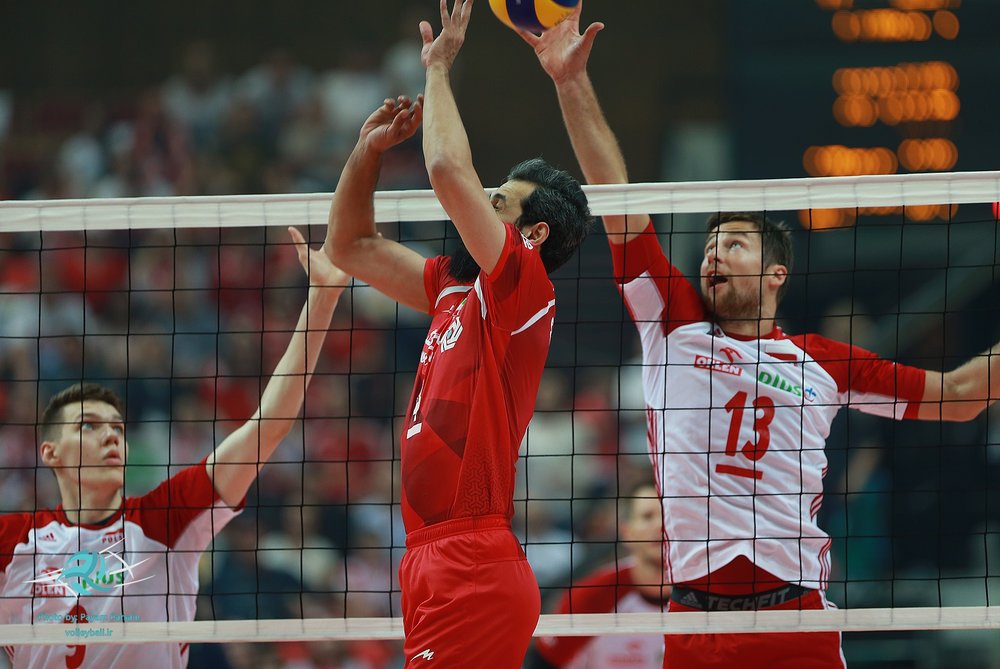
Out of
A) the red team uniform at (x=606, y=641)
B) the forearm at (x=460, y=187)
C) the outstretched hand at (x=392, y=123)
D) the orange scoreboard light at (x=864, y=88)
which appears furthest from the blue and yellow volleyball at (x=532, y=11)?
the orange scoreboard light at (x=864, y=88)

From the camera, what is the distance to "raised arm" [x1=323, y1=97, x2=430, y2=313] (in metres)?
4.52

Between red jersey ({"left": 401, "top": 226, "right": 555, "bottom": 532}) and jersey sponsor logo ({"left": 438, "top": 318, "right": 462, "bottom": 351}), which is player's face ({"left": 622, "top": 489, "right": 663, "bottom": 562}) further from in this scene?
jersey sponsor logo ({"left": 438, "top": 318, "right": 462, "bottom": 351})

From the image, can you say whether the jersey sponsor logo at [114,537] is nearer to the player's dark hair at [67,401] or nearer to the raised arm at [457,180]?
the player's dark hair at [67,401]

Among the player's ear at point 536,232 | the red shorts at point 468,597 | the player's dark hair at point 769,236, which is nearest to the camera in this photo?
the red shorts at point 468,597

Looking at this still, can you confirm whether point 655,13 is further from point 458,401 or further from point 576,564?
point 458,401

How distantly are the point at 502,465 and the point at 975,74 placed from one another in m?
9.06

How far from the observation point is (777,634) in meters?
4.96

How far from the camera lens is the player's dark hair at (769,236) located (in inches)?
211

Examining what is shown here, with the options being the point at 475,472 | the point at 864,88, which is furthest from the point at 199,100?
the point at 475,472

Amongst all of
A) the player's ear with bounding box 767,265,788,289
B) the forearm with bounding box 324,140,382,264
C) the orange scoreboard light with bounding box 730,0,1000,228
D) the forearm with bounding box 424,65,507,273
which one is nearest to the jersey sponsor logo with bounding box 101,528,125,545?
the forearm with bounding box 324,140,382,264

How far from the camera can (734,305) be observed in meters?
5.30

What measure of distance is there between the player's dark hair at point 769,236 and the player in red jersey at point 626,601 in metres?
1.55

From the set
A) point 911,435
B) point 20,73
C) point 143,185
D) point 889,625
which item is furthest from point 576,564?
point 20,73

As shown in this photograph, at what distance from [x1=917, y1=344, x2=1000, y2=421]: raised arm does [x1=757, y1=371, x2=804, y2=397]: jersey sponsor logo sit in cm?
60
